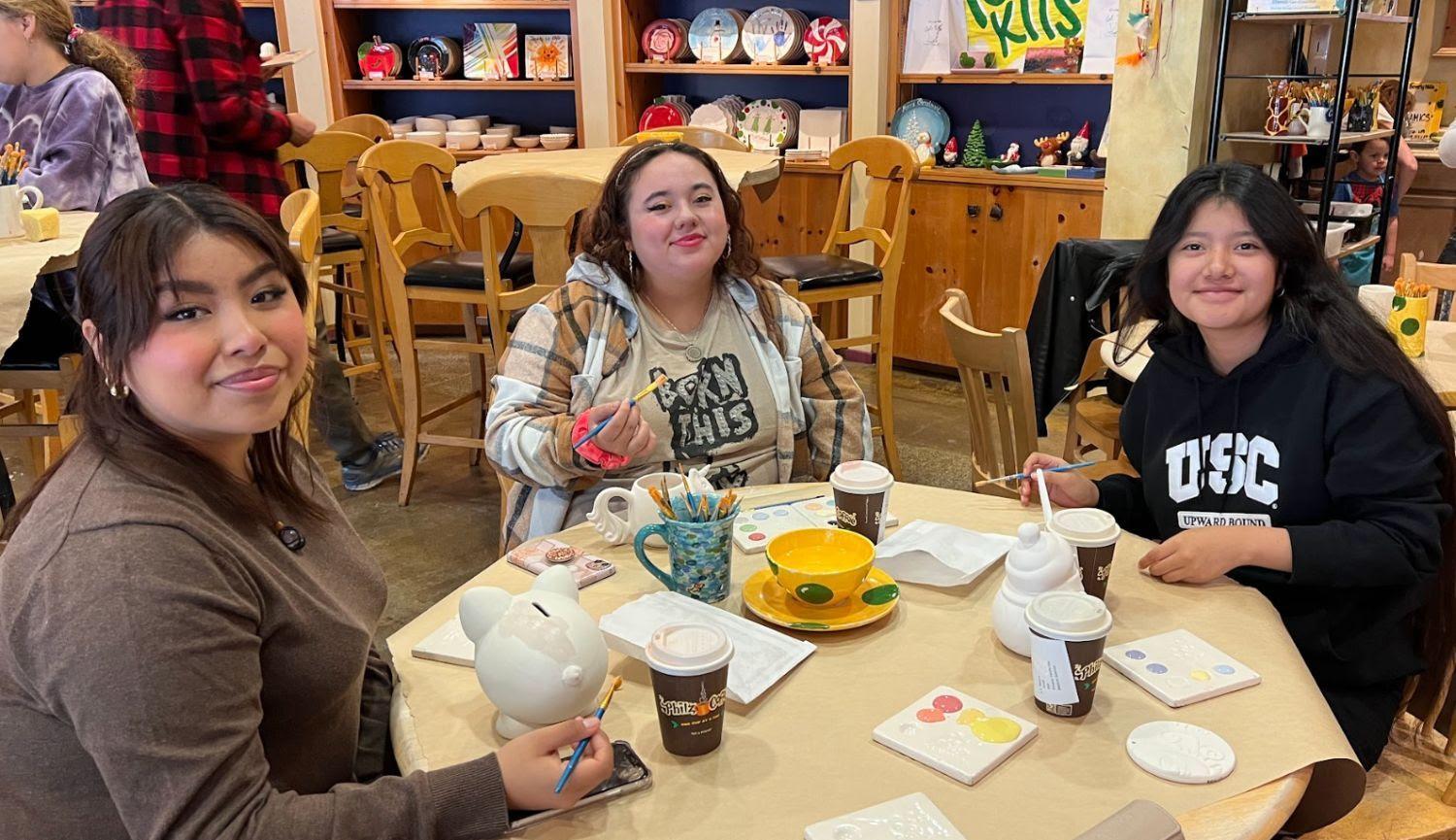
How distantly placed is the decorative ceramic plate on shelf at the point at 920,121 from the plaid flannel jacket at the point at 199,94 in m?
2.46

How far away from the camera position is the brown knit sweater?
0.86m

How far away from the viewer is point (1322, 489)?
59.6 inches

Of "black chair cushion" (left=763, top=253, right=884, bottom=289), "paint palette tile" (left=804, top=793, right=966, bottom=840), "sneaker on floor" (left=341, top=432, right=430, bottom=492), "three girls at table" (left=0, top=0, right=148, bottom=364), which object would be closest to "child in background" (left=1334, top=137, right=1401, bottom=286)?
"black chair cushion" (left=763, top=253, right=884, bottom=289)

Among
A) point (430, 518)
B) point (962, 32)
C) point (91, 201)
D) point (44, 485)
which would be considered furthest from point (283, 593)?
point (962, 32)

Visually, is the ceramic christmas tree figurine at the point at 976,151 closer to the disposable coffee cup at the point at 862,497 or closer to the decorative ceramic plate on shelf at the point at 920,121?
the decorative ceramic plate on shelf at the point at 920,121

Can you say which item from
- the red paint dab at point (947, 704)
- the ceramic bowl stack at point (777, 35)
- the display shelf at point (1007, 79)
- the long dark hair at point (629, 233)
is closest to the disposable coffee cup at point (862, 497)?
the red paint dab at point (947, 704)

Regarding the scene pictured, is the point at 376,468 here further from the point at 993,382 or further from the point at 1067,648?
the point at 1067,648

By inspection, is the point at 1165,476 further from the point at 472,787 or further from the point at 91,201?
the point at 91,201

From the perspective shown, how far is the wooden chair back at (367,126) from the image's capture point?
4.85m

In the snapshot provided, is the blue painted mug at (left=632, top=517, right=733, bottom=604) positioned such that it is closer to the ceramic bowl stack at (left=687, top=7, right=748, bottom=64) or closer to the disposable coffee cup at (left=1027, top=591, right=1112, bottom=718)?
the disposable coffee cup at (left=1027, top=591, right=1112, bottom=718)

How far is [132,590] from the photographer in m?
0.86

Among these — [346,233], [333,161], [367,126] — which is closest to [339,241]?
[346,233]

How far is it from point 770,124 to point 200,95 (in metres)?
2.47

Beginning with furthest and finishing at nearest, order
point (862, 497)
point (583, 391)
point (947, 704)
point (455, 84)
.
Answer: point (455, 84) → point (583, 391) → point (862, 497) → point (947, 704)
